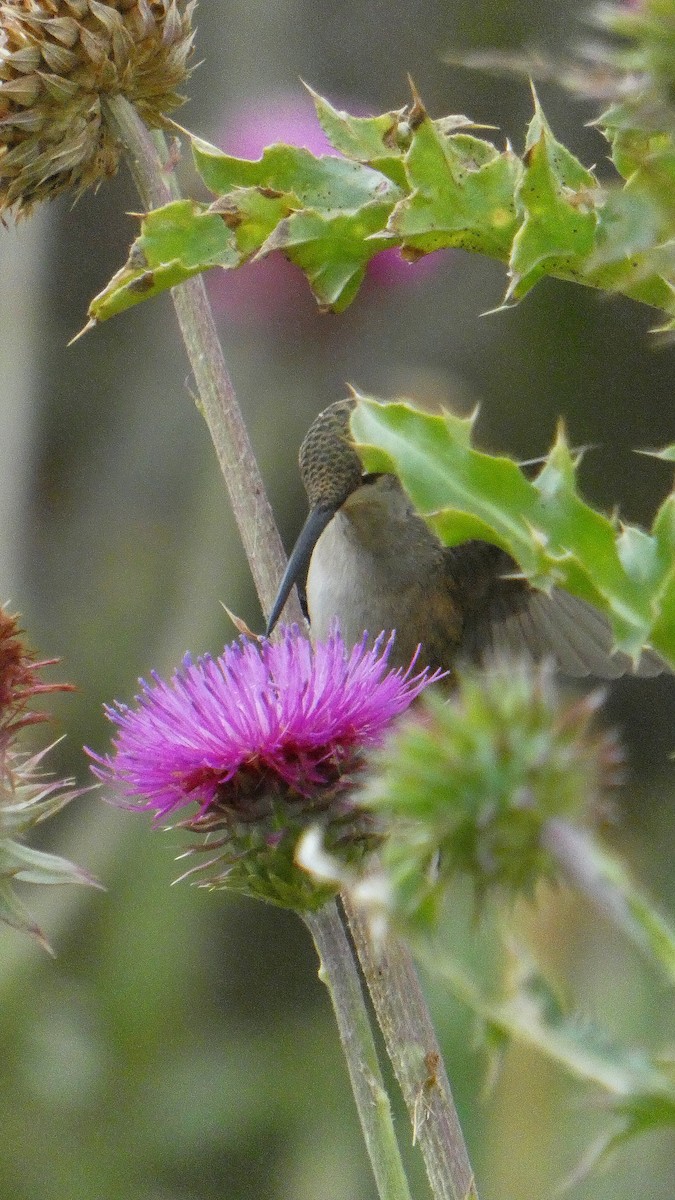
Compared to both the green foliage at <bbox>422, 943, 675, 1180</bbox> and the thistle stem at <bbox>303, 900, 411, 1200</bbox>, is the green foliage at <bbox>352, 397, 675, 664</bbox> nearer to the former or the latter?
the green foliage at <bbox>422, 943, 675, 1180</bbox>

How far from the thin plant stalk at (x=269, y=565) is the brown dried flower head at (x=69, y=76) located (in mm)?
56

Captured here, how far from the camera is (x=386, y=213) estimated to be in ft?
6.38

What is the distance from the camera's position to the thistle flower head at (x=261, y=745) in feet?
6.64

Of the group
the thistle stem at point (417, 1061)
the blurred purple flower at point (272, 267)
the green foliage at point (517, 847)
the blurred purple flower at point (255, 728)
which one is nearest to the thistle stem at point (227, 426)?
the blurred purple flower at point (255, 728)

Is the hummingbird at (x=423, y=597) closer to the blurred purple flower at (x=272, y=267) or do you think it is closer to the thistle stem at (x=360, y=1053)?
the thistle stem at (x=360, y=1053)

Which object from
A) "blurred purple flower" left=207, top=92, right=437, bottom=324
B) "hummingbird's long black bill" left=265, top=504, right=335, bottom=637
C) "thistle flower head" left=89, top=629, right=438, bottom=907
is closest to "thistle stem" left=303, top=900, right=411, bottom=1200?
"thistle flower head" left=89, top=629, right=438, bottom=907

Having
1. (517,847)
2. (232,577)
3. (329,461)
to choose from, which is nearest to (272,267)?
(232,577)

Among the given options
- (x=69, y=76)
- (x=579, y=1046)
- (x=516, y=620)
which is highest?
(x=69, y=76)

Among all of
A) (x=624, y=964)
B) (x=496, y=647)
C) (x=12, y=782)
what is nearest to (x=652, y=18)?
(x=12, y=782)

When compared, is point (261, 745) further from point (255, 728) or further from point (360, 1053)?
point (360, 1053)

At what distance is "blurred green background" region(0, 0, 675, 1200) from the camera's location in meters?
5.68

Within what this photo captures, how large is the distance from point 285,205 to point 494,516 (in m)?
0.60

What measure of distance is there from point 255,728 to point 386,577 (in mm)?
1278

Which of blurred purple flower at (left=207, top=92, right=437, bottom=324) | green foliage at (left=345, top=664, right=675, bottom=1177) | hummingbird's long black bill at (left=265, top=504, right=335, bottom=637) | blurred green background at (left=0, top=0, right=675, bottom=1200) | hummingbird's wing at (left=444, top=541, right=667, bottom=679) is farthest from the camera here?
blurred green background at (left=0, top=0, right=675, bottom=1200)
